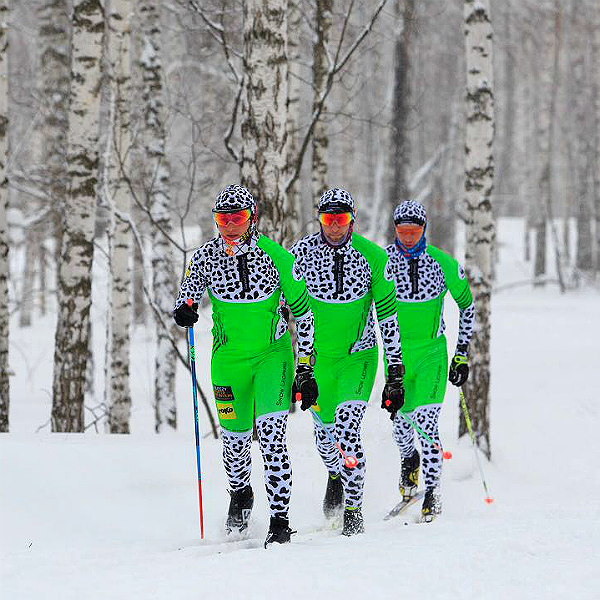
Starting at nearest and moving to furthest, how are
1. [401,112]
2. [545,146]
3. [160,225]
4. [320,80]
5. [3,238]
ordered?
[3,238] → [160,225] → [320,80] → [401,112] → [545,146]

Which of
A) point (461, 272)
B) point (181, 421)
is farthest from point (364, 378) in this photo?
point (181, 421)

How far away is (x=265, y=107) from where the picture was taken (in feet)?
21.9

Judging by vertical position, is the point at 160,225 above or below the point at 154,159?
below

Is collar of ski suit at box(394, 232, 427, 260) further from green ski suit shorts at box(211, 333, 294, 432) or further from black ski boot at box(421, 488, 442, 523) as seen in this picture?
black ski boot at box(421, 488, 442, 523)

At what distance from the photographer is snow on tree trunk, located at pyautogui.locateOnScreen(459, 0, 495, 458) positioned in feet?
27.6

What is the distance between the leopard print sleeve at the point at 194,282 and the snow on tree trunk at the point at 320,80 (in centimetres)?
479

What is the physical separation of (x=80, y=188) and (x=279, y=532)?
4.09m

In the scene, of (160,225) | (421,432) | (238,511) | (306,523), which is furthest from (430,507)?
(160,225)

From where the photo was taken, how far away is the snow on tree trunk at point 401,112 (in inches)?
496

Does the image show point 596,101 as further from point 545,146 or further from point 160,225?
point 160,225

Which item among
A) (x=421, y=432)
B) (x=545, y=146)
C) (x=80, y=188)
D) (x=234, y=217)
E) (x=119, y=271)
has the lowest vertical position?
(x=421, y=432)

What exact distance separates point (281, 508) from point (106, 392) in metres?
5.57

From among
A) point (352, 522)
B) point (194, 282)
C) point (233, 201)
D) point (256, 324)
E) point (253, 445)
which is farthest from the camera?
point (253, 445)

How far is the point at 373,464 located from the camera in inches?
288
